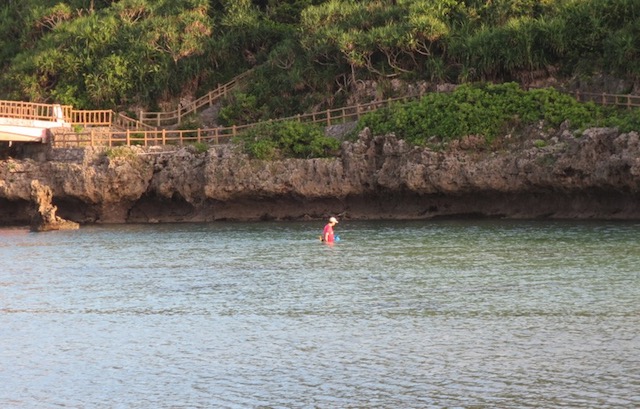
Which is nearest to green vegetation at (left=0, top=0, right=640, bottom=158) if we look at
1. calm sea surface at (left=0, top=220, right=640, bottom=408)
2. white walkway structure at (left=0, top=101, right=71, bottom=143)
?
white walkway structure at (left=0, top=101, right=71, bottom=143)

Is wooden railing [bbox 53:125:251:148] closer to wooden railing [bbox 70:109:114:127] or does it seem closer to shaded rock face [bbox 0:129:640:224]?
shaded rock face [bbox 0:129:640:224]

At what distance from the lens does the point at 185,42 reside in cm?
7762

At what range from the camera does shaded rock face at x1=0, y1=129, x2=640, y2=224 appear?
55.0 m

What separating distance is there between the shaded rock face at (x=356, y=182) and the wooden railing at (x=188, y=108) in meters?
9.28

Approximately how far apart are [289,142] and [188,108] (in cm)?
1567

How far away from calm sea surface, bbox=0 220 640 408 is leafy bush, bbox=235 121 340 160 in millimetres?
12318

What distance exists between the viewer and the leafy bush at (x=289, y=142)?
6188 cm

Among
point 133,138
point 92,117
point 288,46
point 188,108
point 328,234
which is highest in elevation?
point 288,46

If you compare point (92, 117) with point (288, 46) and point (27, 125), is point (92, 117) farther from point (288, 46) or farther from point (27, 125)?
point (288, 46)

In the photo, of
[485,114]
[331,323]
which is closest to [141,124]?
[485,114]

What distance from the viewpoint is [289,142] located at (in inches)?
2458

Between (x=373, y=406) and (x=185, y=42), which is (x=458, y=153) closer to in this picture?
(x=185, y=42)

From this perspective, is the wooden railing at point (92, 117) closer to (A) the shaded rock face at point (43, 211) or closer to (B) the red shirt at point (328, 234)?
(A) the shaded rock face at point (43, 211)

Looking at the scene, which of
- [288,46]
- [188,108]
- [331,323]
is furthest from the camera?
[188,108]
